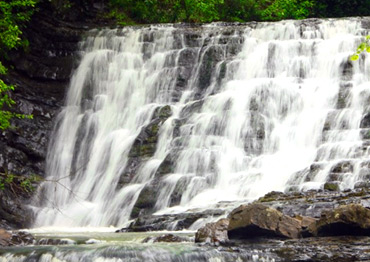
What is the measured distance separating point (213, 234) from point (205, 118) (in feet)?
27.1

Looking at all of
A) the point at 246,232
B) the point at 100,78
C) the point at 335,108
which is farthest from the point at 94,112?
the point at 246,232

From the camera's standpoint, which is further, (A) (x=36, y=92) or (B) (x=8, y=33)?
(A) (x=36, y=92)

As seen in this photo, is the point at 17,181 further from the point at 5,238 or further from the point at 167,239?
the point at 167,239

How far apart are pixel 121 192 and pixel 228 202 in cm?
389

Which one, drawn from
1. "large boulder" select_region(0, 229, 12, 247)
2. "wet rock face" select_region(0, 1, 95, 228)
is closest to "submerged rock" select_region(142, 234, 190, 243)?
"large boulder" select_region(0, 229, 12, 247)

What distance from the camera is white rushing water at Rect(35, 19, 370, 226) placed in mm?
16828

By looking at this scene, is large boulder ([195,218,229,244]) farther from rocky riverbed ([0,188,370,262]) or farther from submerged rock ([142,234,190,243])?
submerged rock ([142,234,190,243])

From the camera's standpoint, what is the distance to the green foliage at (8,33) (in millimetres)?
15745

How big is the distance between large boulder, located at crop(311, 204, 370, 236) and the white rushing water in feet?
13.1

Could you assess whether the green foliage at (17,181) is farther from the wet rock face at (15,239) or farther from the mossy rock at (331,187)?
the mossy rock at (331,187)

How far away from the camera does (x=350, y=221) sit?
34.2 ft

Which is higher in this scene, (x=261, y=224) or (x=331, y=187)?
(x=331, y=187)

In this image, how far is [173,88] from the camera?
2158 centimetres

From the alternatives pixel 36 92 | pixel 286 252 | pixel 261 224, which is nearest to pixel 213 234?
pixel 261 224
